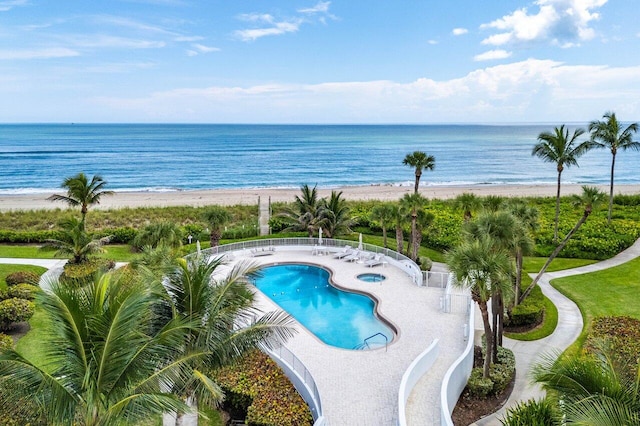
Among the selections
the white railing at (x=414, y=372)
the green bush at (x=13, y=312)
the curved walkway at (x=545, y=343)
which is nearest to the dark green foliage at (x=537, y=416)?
the curved walkway at (x=545, y=343)

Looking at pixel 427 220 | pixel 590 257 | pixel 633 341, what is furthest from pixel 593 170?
pixel 633 341

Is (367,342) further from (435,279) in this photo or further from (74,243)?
(74,243)

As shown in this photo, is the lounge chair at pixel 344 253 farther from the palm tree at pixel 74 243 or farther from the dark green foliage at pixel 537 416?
the dark green foliage at pixel 537 416

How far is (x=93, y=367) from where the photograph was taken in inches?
287

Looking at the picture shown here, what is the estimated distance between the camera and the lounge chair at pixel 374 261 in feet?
89.4

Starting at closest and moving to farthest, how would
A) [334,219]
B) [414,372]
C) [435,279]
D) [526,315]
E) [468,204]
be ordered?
[414,372] → [526,315] → [435,279] → [468,204] → [334,219]

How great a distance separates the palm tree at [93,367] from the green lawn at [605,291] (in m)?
17.0

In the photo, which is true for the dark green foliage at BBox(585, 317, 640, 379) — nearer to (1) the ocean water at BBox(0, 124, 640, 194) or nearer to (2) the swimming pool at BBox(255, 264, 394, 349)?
(2) the swimming pool at BBox(255, 264, 394, 349)

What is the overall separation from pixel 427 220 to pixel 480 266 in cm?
1399

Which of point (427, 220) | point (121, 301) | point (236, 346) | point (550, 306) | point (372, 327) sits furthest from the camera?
point (427, 220)

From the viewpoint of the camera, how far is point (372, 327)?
1955 centimetres

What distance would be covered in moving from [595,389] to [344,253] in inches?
874

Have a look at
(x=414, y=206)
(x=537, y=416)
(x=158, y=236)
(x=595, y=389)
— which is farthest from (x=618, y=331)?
(x=158, y=236)

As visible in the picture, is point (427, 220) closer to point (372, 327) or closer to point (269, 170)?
point (372, 327)
